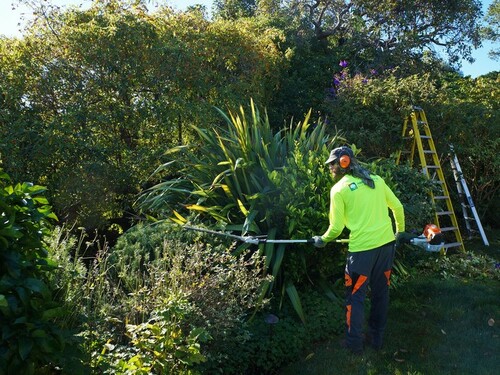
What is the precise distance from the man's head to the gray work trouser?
754 mm

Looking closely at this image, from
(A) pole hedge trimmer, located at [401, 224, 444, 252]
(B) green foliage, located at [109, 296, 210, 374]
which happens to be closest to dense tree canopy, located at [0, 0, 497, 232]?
(A) pole hedge trimmer, located at [401, 224, 444, 252]

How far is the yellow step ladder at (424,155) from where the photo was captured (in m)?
8.78

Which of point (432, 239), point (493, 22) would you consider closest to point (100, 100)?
point (432, 239)

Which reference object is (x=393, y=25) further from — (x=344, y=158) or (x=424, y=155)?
(x=344, y=158)

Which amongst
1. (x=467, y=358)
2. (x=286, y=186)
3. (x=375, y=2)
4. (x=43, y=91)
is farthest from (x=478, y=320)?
(x=375, y=2)

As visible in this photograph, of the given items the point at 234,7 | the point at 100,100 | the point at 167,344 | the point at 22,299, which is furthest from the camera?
the point at 234,7

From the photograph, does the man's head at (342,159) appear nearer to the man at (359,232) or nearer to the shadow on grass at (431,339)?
the man at (359,232)

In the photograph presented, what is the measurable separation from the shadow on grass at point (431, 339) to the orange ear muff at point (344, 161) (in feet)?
5.33

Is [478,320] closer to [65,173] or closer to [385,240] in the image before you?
[385,240]

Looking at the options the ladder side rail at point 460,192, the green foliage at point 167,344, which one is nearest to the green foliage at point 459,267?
the ladder side rail at point 460,192

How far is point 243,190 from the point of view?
630 cm

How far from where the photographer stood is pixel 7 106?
26.1ft

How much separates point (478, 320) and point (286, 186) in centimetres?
240

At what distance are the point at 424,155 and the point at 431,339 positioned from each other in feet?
15.0
